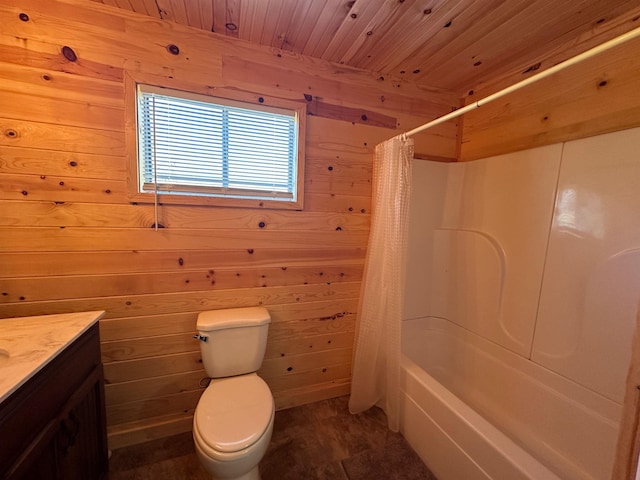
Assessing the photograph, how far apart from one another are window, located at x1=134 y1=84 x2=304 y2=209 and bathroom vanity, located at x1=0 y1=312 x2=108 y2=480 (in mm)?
722

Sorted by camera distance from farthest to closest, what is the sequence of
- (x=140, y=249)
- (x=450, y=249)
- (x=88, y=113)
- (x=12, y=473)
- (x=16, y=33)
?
1. (x=450, y=249)
2. (x=140, y=249)
3. (x=88, y=113)
4. (x=16, y=33)
5. (x=12, y=473)

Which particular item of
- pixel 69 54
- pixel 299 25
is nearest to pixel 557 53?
pixel 299 25

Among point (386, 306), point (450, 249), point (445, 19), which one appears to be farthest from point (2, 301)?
point (450, 249)

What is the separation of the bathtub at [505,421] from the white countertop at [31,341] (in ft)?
5.36

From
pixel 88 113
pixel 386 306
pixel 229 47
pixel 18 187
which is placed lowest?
pixel 386 306

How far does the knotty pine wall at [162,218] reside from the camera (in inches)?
48.6

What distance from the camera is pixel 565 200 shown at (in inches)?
58.0

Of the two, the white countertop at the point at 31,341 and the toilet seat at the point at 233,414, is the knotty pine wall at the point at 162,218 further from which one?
the toilet seat at the point at 233,414

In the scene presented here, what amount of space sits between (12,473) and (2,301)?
0.92 meters

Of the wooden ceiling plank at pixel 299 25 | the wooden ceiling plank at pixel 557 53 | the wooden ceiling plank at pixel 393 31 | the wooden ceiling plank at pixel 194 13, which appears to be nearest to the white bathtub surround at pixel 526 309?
the wooden ceiling plank at pixel 557 53

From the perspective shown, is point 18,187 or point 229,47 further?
point 229,47

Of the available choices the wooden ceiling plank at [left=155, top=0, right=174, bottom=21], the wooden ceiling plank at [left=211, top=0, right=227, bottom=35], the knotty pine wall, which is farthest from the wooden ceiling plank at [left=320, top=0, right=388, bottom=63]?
the wooden ceiling plank at [left=155, top=0, right=174, bottom=21]

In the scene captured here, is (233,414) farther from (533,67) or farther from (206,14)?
(533,67)

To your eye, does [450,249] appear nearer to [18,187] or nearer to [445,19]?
[445,19]
